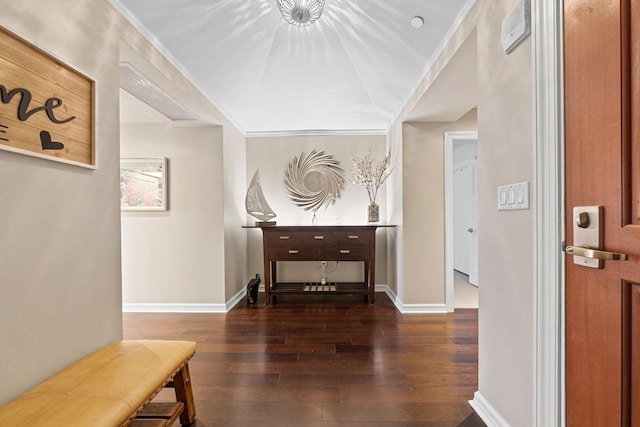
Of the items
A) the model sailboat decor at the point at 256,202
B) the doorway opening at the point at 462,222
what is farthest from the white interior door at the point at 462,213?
the model sailboat decor at the point at 256,202

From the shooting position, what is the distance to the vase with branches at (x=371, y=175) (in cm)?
373

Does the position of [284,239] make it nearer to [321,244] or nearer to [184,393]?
[321,244]

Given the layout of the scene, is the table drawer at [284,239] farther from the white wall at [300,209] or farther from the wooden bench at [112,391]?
the wooden bench at [112,391]

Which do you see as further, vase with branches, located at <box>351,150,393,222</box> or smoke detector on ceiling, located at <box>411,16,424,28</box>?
vase with branches, located at <box>351,150,393,222</box>

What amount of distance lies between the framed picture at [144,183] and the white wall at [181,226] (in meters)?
0.07

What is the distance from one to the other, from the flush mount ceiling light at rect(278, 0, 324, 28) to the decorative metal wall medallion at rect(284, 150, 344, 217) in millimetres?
2035

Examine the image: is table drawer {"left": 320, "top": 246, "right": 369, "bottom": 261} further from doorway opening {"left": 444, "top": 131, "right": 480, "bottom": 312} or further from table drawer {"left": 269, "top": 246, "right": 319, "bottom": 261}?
doorway opening {"left": 444, "top": 131, "right": 480, "bottom": 312}

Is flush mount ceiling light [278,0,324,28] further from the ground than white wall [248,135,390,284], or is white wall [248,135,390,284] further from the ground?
flush mount ceiling light [278,0,324,28]

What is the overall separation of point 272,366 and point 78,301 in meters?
1.25

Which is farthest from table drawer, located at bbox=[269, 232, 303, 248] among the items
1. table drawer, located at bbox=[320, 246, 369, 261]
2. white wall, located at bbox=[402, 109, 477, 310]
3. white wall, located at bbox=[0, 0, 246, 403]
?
white wall, located at bbox=[0, 0, 246, 403]

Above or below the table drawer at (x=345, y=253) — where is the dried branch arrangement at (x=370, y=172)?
above

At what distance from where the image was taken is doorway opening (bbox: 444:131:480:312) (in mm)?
3295

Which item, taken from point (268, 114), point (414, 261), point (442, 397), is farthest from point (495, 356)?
point (268, 114)

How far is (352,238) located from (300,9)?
226cm
